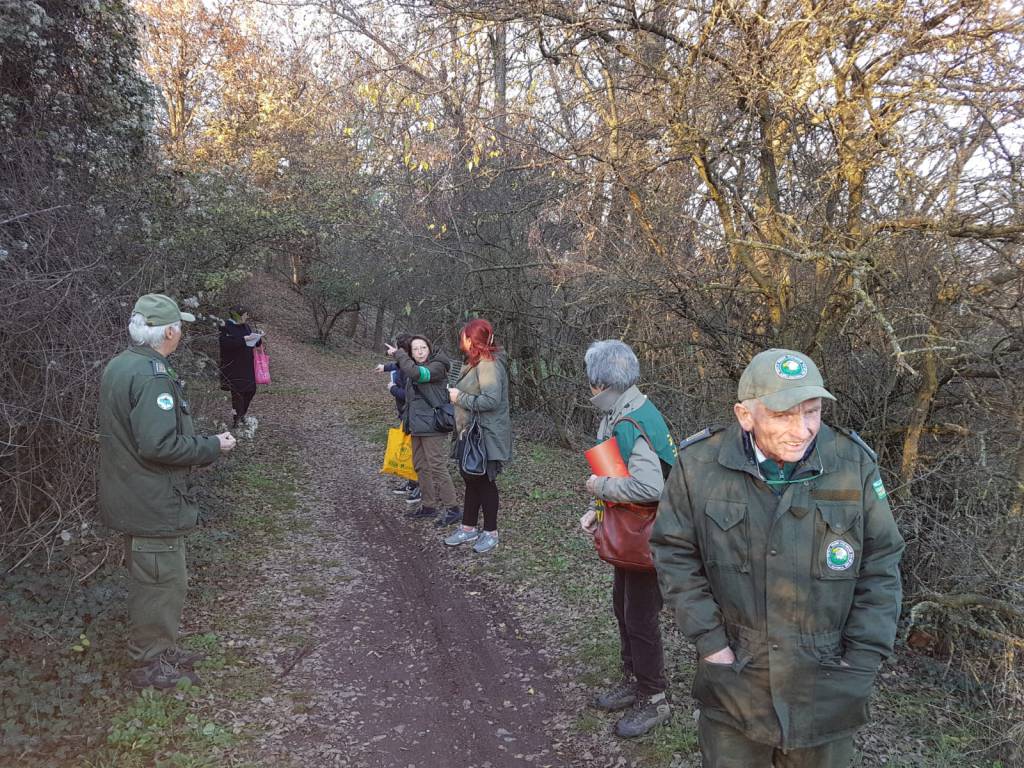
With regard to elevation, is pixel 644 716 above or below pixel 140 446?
below

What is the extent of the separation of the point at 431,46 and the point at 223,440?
4.42 m

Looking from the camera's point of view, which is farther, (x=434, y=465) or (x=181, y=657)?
(x=434, y=465)

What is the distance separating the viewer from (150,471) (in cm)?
393

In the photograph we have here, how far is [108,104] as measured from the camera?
7148 millimetres

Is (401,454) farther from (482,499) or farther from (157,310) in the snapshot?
(157,310)

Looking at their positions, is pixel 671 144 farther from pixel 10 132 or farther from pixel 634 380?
pixel 10 132

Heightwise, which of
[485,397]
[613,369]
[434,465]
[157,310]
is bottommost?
[434,465]

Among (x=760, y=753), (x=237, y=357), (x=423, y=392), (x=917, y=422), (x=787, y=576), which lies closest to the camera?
(x=787, y=576)

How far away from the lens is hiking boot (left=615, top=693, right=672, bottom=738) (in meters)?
3.74

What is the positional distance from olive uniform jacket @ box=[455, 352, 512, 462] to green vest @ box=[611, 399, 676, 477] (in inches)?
105

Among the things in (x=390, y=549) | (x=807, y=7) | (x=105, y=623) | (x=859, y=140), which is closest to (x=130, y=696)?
(x=105, y=623)

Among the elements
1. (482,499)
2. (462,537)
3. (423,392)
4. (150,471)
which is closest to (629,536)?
(150,471)

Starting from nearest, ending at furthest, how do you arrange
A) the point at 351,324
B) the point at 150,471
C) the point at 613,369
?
1. the point at 613,369
2. the point at 150,471
3. the point at 351,324

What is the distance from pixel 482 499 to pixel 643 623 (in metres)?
3.07
